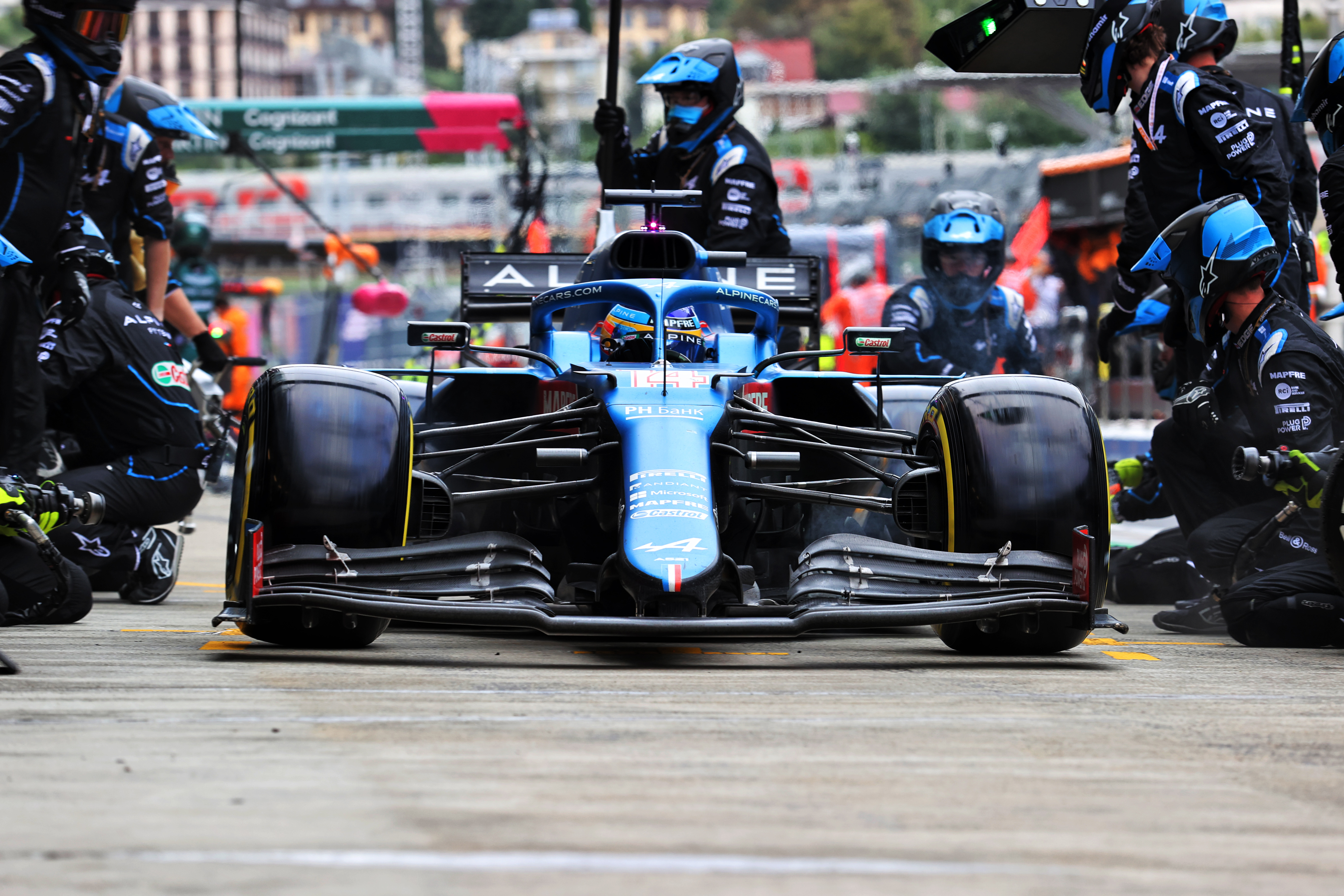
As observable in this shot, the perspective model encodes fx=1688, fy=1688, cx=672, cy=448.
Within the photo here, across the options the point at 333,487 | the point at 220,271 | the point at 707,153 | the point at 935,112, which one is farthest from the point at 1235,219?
the point at 935,112

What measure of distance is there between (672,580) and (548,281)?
10.5 feet

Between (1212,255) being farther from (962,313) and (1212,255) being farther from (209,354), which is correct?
(209,354)

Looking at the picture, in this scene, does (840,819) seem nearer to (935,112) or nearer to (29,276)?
(29,276)

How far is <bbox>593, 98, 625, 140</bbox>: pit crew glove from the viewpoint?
8625mm

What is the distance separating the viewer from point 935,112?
89.6 m

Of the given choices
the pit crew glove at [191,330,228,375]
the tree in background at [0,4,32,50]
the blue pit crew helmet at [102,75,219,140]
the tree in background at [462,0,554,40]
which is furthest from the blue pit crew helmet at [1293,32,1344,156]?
the tree in background at [462,0,554,40]

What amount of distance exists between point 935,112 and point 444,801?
3540 inches

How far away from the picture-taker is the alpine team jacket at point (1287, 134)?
710cm

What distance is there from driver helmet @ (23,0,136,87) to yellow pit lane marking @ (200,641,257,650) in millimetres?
2307

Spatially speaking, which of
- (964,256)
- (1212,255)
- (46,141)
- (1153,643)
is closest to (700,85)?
(964,256)

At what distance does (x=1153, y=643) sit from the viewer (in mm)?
5617

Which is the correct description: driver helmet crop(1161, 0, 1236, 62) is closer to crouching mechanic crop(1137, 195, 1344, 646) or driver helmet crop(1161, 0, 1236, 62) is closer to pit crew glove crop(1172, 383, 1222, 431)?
crouching mechanic crop(1137, 195, 1344, 646)

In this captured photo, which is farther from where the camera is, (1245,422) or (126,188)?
(126,188)

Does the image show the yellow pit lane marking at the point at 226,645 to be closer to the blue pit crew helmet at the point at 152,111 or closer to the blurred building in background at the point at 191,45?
the blue pit crew helmet at the point at 152,111
